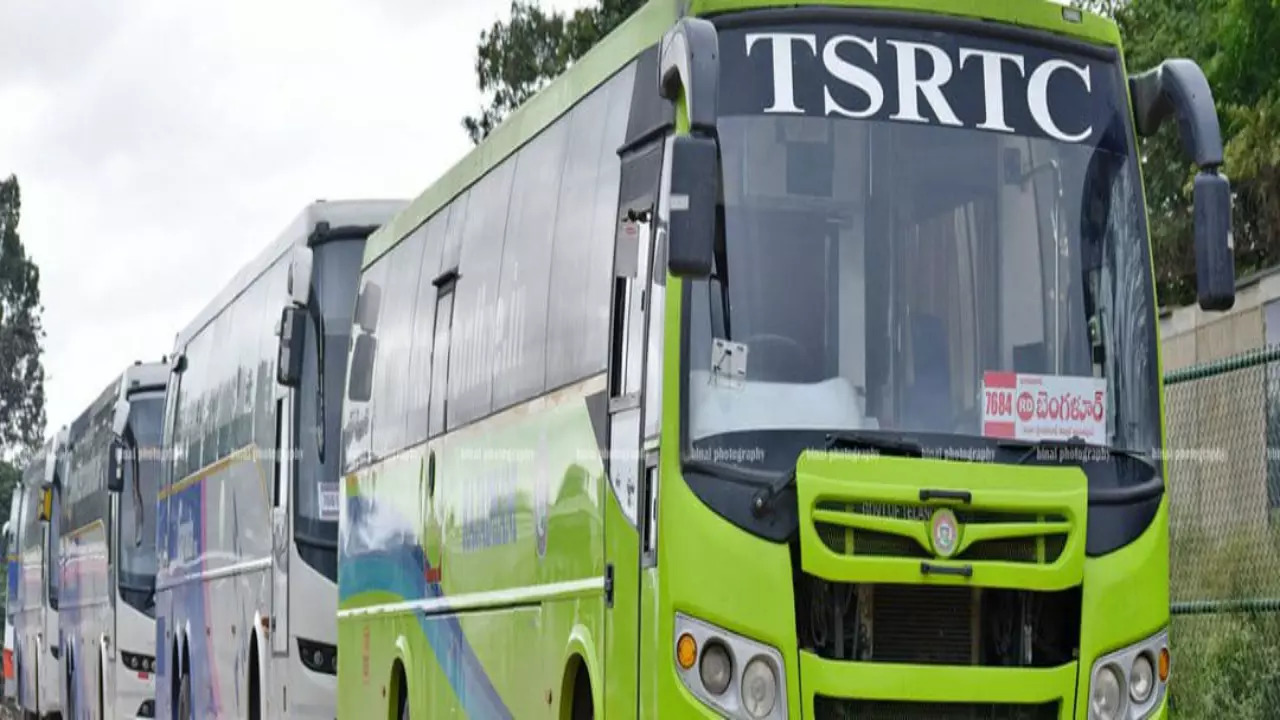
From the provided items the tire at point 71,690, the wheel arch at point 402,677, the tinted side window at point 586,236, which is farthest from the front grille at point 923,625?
the tire at point 71,690

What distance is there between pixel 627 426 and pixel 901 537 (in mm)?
1285

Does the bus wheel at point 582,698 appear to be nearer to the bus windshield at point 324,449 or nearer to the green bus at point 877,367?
the green bus at point 877,367

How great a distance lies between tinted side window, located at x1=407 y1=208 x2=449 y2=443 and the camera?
47.2 feet

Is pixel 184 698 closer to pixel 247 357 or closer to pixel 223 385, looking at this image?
pixel 223 385

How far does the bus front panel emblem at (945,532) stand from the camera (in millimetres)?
9008

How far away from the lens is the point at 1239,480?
583 inches

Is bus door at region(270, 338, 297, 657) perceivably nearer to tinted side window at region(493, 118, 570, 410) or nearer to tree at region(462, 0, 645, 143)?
tinted side window at region(493, 118, 570, 410)

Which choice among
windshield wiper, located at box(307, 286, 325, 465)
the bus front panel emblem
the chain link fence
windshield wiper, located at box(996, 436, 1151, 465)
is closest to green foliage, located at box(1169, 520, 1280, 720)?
the chain link fence

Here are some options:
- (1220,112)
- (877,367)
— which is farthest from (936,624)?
(1220,112)

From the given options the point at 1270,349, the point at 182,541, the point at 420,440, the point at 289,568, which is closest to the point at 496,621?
the point at 420,440

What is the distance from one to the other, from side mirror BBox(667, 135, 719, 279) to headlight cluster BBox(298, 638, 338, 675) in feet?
33.9

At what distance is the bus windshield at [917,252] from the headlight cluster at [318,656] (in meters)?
9.76

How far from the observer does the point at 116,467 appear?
97.8 ft

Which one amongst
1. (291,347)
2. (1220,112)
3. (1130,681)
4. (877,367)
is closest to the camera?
(877,367)
